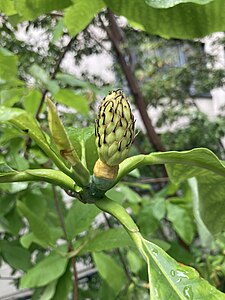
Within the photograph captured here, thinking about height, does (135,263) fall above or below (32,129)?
below

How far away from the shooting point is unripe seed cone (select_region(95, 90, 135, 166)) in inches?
10.9

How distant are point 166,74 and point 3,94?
1874mm

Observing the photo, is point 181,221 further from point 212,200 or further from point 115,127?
point 115,127

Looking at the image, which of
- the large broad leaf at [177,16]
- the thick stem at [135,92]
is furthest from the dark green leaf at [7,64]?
the thick stem at [135,92]

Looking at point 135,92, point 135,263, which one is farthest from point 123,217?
point 135,92

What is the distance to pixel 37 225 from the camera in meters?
0.60

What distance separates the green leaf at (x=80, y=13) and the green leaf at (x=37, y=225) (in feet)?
0.80

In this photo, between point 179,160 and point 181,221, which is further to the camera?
point 181,221

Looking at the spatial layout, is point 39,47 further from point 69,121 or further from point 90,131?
point 90,131

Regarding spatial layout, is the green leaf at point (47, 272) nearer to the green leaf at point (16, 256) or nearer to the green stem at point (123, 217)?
the green leaf at point (16, 256)

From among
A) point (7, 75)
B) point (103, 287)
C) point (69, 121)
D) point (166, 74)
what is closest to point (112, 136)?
point (7, 75)

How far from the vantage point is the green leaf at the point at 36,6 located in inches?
A: 14.7

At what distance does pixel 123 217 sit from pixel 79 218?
1.11 ft

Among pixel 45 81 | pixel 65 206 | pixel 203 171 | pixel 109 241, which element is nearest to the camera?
pixel 203 171
